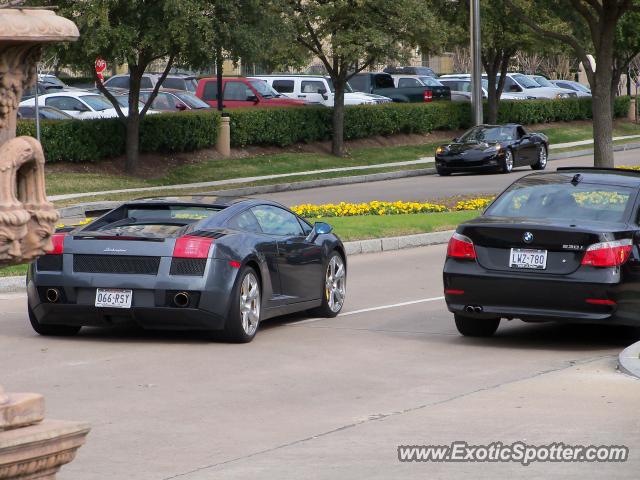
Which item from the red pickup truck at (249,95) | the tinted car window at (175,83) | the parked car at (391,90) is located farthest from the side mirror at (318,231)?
the tinted car window at (175,83)

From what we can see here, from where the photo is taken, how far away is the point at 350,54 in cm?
3838

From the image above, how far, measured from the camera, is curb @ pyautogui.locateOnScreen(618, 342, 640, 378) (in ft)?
33.6

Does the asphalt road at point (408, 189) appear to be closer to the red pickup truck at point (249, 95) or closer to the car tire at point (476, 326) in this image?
the red pickup truck at point (249, 95)

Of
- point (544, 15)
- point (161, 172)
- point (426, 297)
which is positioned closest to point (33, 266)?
point (426, 297)

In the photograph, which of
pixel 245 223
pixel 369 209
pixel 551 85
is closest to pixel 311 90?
pixel 551 85

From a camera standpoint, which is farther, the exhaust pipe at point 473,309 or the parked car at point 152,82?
the parked car at point 152,82

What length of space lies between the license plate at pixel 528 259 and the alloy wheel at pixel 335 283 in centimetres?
266

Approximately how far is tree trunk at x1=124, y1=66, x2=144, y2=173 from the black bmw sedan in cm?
2239

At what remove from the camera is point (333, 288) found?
14.0m

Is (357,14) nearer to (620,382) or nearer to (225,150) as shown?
(225,150)

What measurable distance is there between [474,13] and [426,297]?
26130mm

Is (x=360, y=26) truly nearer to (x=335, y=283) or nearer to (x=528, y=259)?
(x=335, y=283)

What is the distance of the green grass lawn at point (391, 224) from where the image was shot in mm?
20906

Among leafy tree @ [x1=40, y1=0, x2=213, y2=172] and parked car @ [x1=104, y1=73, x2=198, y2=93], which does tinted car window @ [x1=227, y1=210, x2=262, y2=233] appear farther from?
parked car @ [x1=104, y1=73, x2=198, y2=93]
